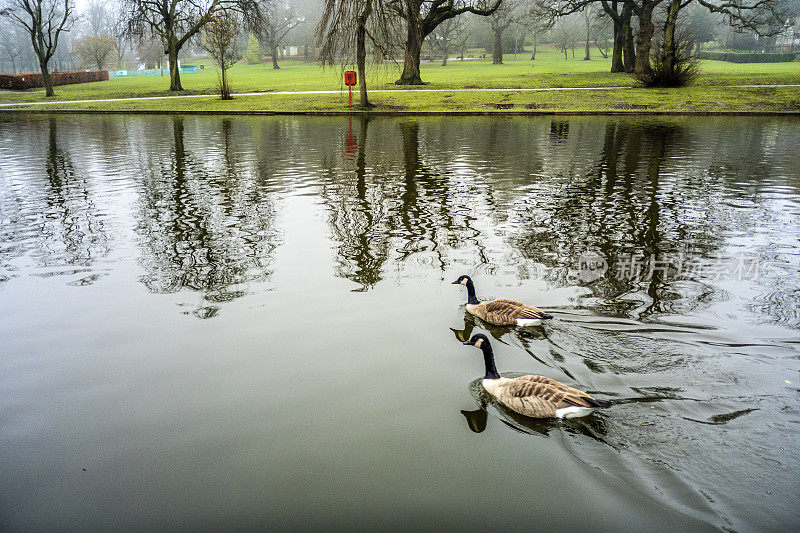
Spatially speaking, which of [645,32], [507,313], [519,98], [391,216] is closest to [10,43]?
[519,98]

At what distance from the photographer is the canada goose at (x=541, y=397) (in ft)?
17.9

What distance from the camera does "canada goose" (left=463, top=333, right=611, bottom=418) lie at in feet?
17.9

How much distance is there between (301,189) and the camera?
1589cm

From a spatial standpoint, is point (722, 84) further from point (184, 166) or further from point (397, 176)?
point (184, 166)

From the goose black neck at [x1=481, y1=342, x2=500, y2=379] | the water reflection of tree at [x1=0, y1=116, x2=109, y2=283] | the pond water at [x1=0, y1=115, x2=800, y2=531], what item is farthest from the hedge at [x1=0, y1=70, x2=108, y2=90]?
the goose black neck at [x1=481, y1=342, x2=500, y2=379]

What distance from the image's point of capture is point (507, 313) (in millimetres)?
7461

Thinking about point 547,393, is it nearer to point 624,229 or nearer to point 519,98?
point 624,229

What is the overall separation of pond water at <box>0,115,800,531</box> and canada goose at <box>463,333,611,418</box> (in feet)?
0.50

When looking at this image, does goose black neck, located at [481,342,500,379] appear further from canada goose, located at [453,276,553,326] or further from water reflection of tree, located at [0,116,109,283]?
water reflection of tree, located at [0,116,109,283]

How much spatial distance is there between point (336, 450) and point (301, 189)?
11.5 m

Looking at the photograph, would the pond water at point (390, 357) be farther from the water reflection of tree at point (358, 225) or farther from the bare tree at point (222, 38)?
the bare tree at point (222, 38)

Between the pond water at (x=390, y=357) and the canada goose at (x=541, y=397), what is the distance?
0.15 meters

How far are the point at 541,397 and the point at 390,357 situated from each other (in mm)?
1922

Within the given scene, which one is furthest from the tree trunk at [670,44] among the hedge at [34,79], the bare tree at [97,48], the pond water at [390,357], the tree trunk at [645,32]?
the bare tree at [97,48]
